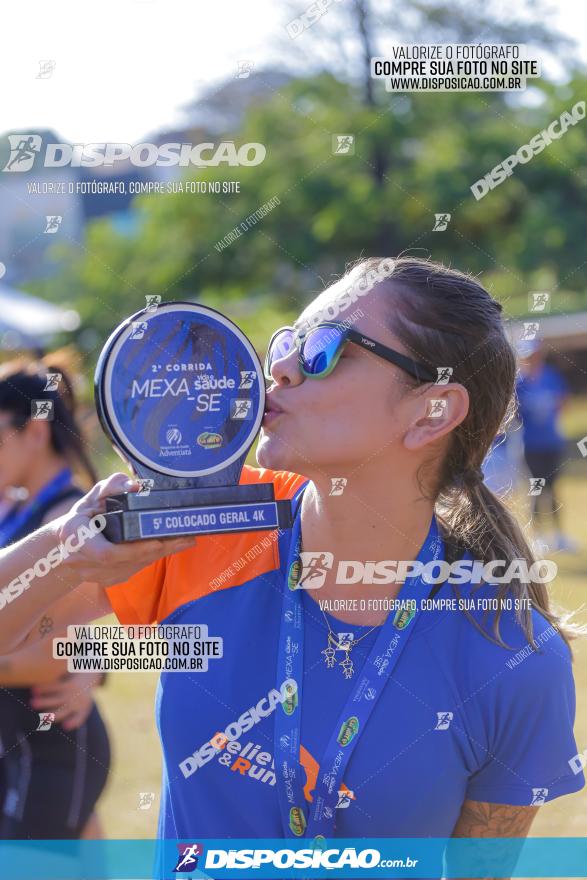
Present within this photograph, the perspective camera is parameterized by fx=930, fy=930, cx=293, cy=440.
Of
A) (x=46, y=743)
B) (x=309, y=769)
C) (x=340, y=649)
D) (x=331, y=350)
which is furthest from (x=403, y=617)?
(x=46, y=743)

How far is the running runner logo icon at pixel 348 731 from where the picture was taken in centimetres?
202

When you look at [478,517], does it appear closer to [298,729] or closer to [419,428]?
[419,428]

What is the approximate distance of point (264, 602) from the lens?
2.17m

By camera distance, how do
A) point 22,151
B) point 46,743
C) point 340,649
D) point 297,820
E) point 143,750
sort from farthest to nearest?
1. point 143,750
2. point 22,151
3. point 46,743
4. point 340,649
5. point 297,820

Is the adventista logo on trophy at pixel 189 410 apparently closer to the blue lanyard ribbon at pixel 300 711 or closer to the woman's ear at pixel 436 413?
the blue lanyard ribbon at pixel 300 711

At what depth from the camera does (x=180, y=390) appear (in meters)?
2.15

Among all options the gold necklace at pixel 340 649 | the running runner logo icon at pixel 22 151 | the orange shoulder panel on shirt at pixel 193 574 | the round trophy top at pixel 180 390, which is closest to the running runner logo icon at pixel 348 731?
the gold necklace at pixel 340 649

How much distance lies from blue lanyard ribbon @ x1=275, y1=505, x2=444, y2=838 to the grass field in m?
0.90

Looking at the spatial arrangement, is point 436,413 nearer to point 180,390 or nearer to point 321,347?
point 321,347

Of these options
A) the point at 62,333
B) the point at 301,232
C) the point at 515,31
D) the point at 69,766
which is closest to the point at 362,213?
the point at 301,232

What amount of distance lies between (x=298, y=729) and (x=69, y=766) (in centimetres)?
143

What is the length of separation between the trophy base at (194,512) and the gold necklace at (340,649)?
0.27 metres

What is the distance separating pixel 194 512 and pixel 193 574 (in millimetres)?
199

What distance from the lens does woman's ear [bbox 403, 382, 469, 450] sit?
228cm
